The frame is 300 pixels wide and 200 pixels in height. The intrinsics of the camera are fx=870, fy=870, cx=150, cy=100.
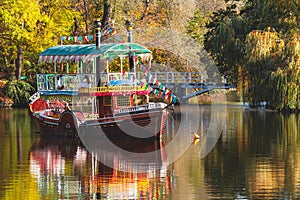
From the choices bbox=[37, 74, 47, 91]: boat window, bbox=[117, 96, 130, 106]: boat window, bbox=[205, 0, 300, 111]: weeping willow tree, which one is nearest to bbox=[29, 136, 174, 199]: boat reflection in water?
bbox=[117, 96, 130, 106]: boat window

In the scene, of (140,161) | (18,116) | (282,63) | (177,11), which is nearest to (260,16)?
(282,63)

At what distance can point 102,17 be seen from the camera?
67.0m

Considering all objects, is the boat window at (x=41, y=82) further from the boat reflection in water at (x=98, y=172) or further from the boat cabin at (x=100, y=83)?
the boat reflection in water at (x=98, y=172)

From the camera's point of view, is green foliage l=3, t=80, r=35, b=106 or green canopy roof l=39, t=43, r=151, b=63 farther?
green foliage l=3, t=80, r=35, b=106

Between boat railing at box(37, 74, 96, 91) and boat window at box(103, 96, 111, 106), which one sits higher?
boat railing at box(37, 74, 96, 91)

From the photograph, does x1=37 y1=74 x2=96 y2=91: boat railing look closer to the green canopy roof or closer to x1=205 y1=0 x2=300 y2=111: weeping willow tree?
the green canopy roof

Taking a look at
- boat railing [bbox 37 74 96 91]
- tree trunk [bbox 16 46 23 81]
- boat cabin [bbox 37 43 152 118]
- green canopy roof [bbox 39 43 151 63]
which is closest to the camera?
boat cabin [bbox 37 43 152 118]

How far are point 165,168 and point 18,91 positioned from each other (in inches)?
1437

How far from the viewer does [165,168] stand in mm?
28172

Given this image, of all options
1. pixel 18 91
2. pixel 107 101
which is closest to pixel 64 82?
pixel 107 101

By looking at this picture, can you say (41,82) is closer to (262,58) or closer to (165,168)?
(262,58)

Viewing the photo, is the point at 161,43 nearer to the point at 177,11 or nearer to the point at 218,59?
the point at 177,11

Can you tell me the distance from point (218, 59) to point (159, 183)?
33287 mm

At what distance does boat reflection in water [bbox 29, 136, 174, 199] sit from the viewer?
922 inches
